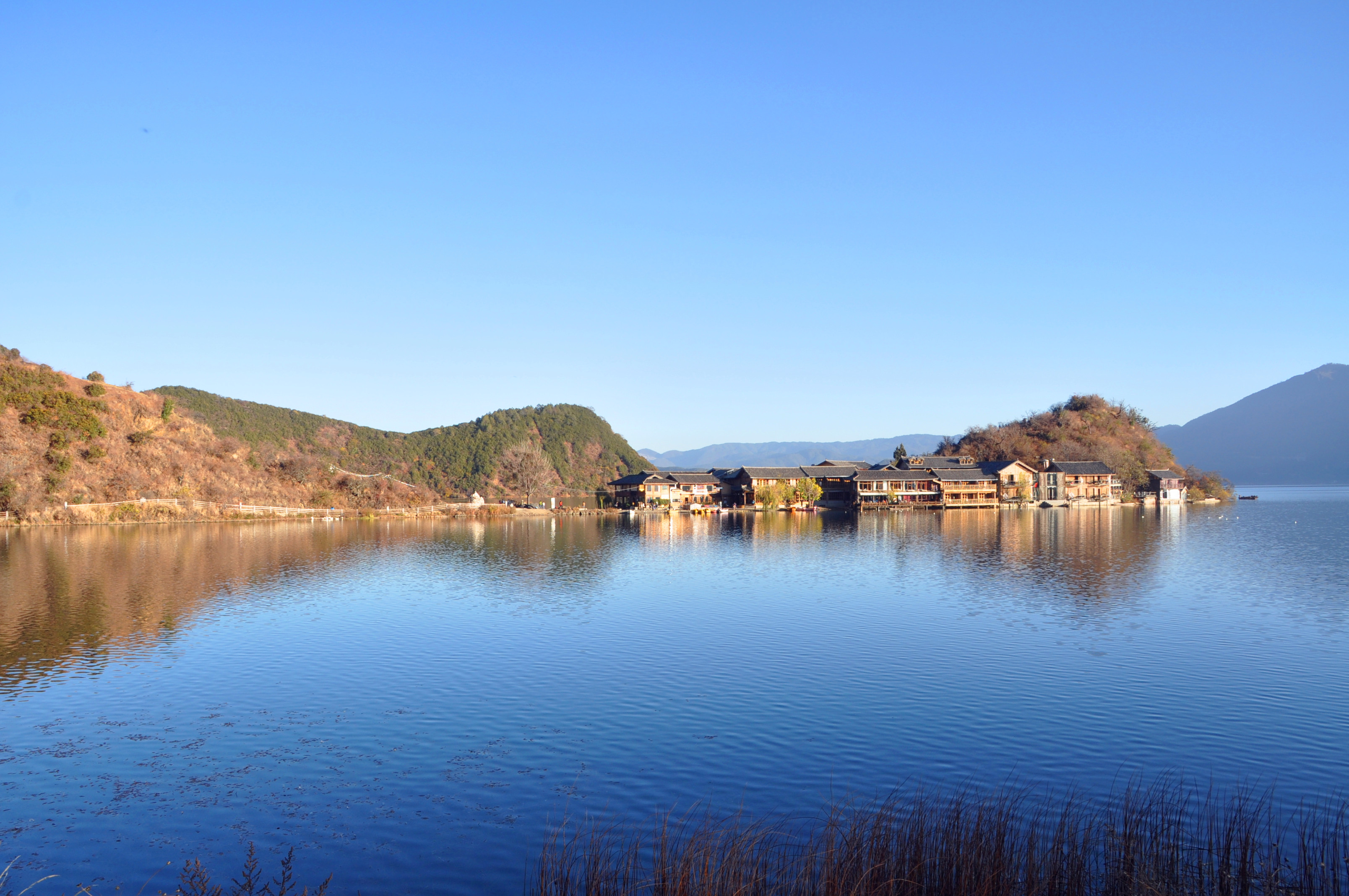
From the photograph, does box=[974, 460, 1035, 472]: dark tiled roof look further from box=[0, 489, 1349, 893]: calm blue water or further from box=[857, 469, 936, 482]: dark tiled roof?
box=[0, 489, 1349, 893]: calm blue water

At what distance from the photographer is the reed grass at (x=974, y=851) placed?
7.74m

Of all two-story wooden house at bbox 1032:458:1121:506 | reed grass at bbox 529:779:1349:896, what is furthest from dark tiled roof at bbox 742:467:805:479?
reed grass at bbox 529:779:1349:896

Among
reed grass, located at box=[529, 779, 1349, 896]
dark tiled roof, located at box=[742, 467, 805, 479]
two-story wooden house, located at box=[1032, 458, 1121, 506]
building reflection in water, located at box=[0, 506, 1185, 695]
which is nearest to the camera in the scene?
reed grass, located at box=[529, 779, 1349, 896]

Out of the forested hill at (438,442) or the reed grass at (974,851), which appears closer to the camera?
the reed grass at (974,851)

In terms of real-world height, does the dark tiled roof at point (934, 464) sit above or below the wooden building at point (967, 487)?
above

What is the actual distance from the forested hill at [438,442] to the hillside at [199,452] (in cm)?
27

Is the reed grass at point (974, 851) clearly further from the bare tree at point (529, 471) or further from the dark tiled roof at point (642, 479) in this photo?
the dark tiled roof at point (642, 479)

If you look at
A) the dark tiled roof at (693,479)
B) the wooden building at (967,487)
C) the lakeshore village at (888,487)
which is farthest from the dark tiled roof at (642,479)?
the wooden building at (967,487)

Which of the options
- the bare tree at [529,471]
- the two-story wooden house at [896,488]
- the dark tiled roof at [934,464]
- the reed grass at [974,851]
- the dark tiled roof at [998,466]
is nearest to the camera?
the reed grass at [974,851]

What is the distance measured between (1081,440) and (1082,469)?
45.2 feet

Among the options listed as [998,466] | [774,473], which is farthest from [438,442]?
[998,466]

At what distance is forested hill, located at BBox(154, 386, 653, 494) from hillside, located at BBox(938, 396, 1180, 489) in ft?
174

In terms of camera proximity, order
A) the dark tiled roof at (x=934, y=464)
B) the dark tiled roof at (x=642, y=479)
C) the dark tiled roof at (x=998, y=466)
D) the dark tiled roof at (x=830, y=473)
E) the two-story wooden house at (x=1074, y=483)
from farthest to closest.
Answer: the dark tiled roof at (x=830, y=473) < the two-story wooden house at (x=1074, y=483) < the dark tiled roof at (x=934, y=464) < the dark tiled roof at (x=998, y=466) < the dark tiled roof at (x=642, y=479)

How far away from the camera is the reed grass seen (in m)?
7.74
